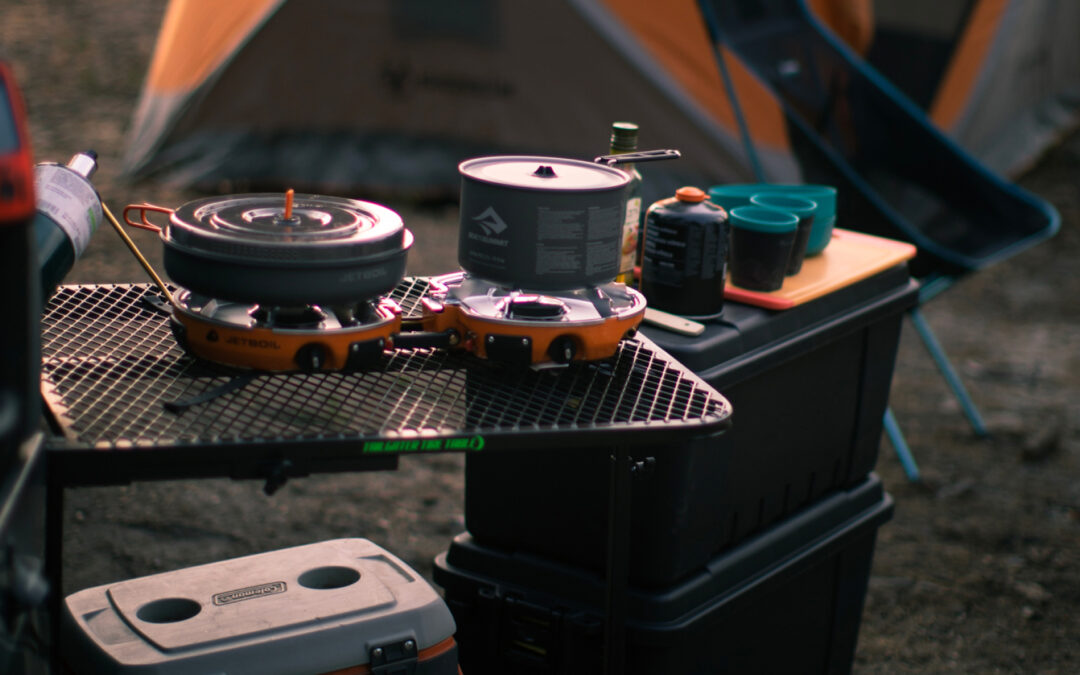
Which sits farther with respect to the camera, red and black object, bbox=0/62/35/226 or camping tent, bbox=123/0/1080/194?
camping tent, bbox=123/0/1080/194

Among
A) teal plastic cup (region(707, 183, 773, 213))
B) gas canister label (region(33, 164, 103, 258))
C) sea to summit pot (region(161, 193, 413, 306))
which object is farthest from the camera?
teal plastic cup (region(707, 183, 773, 213))

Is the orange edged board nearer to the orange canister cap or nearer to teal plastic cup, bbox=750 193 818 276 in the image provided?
teal plastic cup, bbox=750 193 818 276

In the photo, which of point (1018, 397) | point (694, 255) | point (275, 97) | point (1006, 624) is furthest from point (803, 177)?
point (275, 97)

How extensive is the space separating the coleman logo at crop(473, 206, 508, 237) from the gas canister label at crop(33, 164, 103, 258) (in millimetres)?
459

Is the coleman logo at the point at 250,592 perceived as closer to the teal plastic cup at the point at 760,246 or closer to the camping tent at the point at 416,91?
the teal plastic cup at the point at 760,246

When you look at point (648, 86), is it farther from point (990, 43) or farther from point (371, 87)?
point (990, 43)

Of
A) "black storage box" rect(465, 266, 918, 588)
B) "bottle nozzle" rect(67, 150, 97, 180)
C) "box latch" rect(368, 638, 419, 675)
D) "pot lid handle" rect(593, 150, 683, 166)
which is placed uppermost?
"pot lid handle" rect(593, 150, 683, 166)

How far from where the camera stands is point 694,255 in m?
1.51

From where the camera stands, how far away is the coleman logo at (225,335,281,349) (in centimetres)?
117

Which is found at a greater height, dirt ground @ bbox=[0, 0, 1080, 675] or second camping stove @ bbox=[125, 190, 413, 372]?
second camping stove @ bbox=[125, 190, 413, 372]

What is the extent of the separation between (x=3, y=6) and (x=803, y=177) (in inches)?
264

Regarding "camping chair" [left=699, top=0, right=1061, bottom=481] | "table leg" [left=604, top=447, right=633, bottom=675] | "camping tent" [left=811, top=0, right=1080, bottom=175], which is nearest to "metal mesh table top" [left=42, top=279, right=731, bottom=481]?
"table leg" [left=604, top=447, right=633, bottom=675]

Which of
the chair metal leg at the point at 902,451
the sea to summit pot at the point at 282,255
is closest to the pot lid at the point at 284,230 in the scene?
the sea to summit pot at the point at 282,255

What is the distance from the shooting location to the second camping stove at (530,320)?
1.26 metres
